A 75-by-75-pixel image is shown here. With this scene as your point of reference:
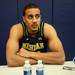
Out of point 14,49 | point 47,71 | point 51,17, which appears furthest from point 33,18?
point 51,17

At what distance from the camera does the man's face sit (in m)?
2.22

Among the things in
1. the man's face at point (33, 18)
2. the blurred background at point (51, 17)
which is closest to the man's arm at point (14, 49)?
the man's face at point (33, 18)

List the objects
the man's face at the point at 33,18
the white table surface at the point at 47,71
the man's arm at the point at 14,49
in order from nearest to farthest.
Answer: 1. the white table surface at the point at 47,71
2. the man's arm at the point at 14,49
3. the man's face at the point at 33,18

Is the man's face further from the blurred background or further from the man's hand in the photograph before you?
the blurred background

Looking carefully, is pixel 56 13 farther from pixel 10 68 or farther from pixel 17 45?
pixel 10 68

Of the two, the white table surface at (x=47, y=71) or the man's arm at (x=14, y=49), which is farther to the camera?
the man's arm at (x=14, y=49)

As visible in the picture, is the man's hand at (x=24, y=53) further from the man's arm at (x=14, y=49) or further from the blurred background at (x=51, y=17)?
the blurred background at (x=51, y=17)

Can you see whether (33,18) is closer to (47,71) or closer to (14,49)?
(14,49)

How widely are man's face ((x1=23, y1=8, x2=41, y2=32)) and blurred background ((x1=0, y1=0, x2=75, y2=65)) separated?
2.04 ft

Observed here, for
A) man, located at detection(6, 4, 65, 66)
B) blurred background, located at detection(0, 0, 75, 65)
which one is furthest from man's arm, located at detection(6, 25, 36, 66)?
blurred background, located at detection(0, 0, 75, 65)

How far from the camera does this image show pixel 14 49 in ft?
6.89

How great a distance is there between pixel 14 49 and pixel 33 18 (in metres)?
0.33

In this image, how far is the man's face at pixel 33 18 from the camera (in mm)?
2215

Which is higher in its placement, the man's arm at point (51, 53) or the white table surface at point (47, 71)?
the man's arm at point (51, 53)
